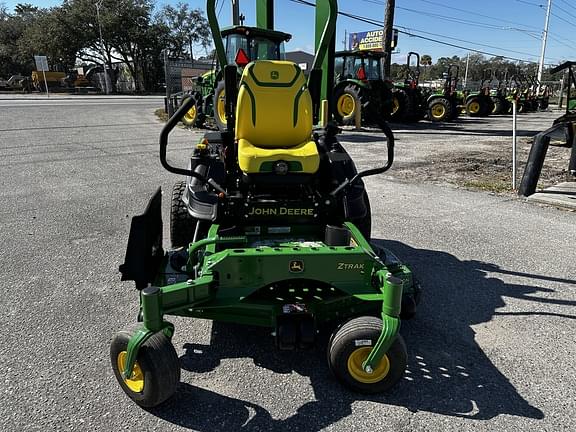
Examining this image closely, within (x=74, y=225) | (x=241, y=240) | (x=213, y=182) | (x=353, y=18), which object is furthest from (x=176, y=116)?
(x=353, y=18)

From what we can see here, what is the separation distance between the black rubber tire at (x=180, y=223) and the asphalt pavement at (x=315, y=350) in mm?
603

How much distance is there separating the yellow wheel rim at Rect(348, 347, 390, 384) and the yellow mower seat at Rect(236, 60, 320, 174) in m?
1.61

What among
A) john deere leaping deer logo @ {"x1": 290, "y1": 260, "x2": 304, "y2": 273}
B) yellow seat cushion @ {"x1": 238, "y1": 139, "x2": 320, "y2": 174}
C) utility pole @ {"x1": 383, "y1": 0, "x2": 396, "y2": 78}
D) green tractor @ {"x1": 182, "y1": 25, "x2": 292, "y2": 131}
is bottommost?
john deere leaping deer logo @ {"x1": 290, "y1": 260, "x2": 304, "y2": 273}

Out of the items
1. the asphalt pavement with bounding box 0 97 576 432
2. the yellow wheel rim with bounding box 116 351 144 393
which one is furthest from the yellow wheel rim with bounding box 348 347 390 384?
the yellow wheel rim with bounding box 116 351 144 393

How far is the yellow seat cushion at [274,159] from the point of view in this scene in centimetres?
330

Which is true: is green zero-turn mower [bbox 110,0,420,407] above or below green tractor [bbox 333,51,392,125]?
below

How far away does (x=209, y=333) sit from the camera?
10.1ft

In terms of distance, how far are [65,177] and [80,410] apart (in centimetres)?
610

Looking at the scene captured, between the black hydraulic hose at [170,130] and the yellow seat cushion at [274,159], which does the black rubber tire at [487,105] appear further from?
the black hydraulic hose at [170,130]

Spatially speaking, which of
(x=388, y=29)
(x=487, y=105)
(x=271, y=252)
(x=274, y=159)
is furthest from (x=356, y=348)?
(x=487, y=105)

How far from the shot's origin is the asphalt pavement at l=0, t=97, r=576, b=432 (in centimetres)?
236

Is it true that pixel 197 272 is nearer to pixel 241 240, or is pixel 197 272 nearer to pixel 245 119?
pixel 241 240

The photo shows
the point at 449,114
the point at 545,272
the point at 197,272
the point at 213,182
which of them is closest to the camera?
the point at 197,272

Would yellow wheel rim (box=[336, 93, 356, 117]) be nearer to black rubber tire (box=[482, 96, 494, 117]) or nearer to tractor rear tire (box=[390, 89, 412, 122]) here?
tractor rear tire (box=[390, 89, 412, 122])
